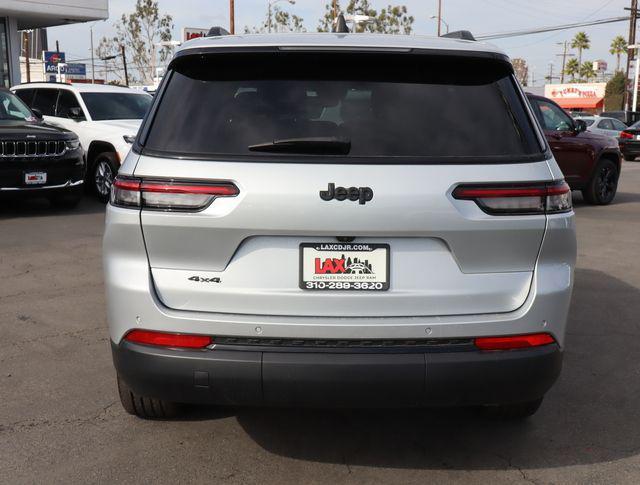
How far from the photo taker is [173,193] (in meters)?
2.80

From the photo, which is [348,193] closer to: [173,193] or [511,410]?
[173,193]

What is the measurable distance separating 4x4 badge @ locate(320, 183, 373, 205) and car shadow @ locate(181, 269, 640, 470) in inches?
48.9

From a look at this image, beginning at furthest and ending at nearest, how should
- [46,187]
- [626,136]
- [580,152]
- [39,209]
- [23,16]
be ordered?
[626,136] < [23,16] < [580,152] < [39,209] < [46,187]

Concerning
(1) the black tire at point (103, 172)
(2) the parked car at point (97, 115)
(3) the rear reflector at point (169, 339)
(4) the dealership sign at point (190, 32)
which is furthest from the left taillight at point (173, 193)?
(4) the dealership sign at point (190, 32)

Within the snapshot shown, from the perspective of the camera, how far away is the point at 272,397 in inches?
110

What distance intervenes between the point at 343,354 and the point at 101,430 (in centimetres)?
149

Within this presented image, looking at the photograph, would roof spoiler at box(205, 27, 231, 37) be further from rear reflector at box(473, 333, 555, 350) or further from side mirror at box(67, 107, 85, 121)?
side mirror at box(67, 107, 85, 121)

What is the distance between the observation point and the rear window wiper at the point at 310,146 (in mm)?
2811

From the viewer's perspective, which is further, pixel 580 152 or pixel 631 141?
pixel 631 141

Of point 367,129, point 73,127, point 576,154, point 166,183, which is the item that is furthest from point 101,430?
Answer: point 576,154

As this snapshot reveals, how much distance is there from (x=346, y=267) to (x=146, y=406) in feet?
4.57

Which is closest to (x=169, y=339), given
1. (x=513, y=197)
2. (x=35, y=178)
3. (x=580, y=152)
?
(x=513, y=197)

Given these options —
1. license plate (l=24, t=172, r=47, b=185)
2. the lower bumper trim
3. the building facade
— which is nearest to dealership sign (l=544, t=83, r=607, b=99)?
the building facade

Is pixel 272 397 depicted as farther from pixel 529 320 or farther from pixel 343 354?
pixel 529 320
